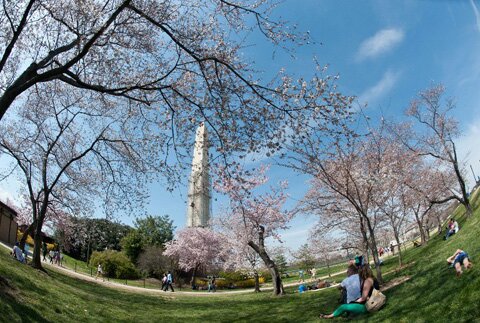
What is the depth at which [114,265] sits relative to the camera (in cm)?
4000

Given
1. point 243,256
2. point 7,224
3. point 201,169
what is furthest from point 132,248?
point 201,169

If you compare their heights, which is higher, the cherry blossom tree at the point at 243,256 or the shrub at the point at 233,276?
the cherry blossom tree at the point at 243,256

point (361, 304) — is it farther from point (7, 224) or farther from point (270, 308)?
point (7, 224)

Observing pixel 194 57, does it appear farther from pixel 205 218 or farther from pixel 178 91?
pixel 205 218

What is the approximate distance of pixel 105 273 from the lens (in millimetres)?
39812

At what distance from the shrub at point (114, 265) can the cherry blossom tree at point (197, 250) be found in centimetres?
515

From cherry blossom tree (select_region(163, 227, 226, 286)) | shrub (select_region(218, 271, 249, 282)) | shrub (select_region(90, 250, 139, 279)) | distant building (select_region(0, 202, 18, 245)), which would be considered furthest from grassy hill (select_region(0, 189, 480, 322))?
shrub (select_region(218, 271, 249, 282))

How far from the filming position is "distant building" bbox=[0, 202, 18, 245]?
3033 cm

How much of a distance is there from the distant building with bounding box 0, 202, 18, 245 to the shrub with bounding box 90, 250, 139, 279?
9.17m

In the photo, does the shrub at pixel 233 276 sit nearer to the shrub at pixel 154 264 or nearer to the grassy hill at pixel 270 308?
the shrub at pixel 154 264

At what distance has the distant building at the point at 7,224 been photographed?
30328 millimetres

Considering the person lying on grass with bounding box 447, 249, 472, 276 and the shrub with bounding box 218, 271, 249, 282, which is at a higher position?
the shrub with bounding box 218, 271, 249, 282

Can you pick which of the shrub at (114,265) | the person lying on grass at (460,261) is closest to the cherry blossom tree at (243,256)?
the shrub at (114,265)

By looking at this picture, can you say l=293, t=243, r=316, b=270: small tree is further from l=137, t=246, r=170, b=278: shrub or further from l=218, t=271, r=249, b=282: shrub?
l=137, t=246, r=170, b=278: shrub
